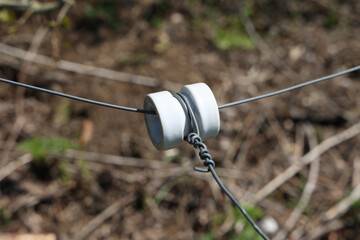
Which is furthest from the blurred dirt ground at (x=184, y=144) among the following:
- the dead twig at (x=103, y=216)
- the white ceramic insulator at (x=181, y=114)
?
the white ceramic insulator at (x=181, y=114)

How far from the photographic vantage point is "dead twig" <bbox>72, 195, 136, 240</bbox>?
85.0 inches

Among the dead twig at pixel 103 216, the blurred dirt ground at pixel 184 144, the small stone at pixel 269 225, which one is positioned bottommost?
the small stone at pixel 269 225

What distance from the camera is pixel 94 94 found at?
105 inches

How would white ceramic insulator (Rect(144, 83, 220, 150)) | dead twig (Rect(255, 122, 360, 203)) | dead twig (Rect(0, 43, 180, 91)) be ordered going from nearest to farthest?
1. white ceramic insulator (Rect(144, 83, 220, 150))
2. dead twig (Rect(255, 122, 360, 203))
3. dead twig (Rect(0, 43, 180, 91))

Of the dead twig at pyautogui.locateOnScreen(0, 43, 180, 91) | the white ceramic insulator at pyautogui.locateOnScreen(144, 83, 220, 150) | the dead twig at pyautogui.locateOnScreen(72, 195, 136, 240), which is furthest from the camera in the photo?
the dead twig at pyautogui.locateOnScreen(0, 43, 180, 91)

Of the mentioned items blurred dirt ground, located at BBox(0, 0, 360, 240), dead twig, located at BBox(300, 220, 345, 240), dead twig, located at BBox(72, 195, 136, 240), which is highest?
blurred dirt ground, located at BBox(0, 0, 360, 240)

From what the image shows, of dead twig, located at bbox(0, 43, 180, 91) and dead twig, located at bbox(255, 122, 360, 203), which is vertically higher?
dead twig, located at bbox(0, 43, 180, 91)

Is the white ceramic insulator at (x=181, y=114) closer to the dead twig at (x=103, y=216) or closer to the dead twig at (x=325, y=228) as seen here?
the dead twig at (x=103, y=216)

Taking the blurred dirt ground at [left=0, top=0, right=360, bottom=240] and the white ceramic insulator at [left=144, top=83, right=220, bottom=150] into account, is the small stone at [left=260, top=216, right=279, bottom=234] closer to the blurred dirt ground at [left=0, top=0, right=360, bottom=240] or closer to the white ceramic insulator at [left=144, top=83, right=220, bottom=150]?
the blurred dirt ground at [left=0, top=0, right=360, bottom=240]

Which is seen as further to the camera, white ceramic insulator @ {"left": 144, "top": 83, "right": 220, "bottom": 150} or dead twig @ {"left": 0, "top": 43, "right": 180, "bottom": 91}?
dead twig @ {"left": 0, "top": 43, "right": 180, "bottom": 91}

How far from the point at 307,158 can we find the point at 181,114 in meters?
1.80

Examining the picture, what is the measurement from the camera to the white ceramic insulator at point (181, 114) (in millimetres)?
963

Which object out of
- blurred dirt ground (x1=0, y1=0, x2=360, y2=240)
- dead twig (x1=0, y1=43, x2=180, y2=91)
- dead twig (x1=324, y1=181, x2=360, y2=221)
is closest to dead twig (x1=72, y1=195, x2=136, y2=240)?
blurred dirt ground (x1=0, y1=0, x2=360, y2=240)

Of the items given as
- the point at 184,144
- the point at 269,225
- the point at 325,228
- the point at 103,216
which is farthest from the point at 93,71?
the point at 325,228
